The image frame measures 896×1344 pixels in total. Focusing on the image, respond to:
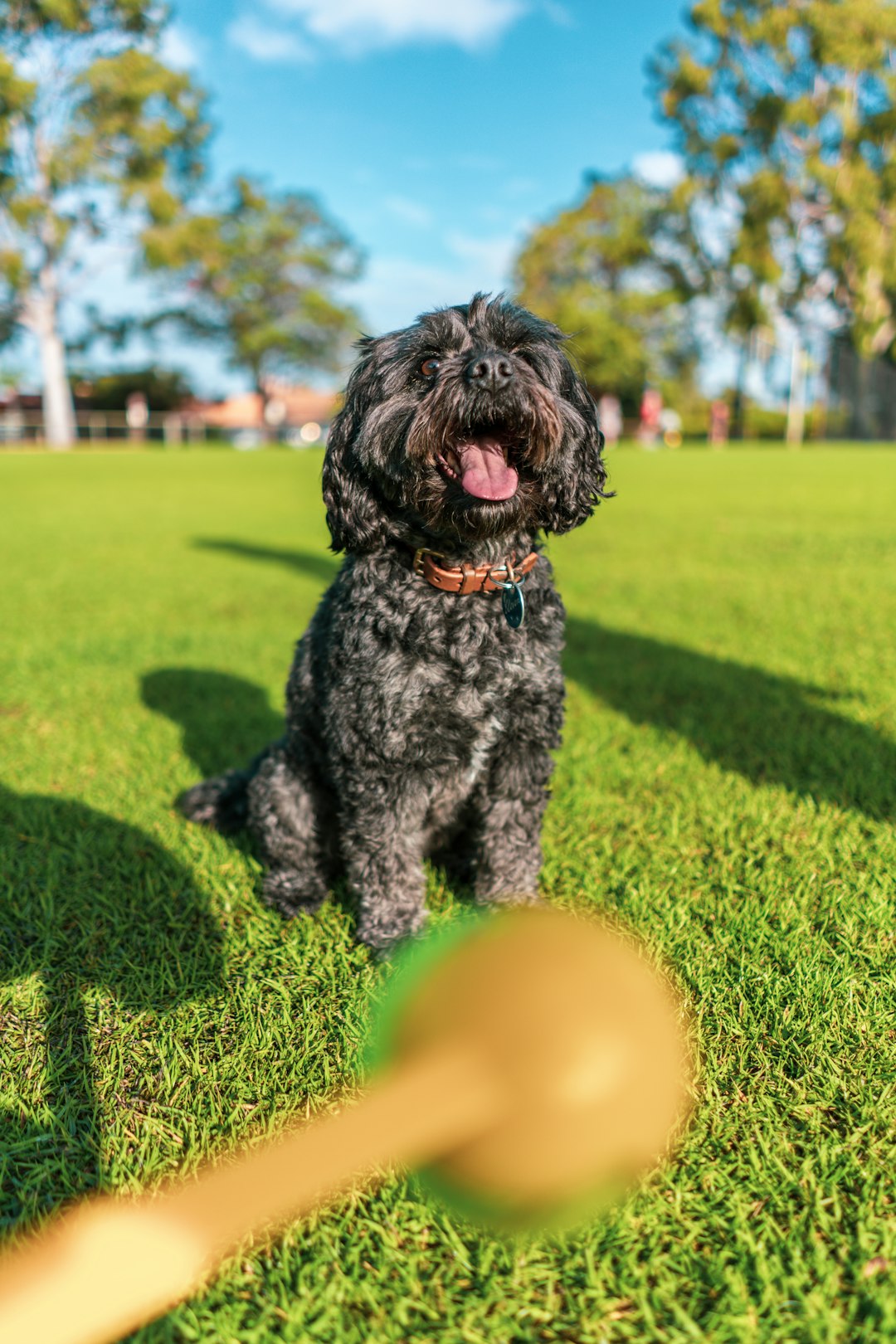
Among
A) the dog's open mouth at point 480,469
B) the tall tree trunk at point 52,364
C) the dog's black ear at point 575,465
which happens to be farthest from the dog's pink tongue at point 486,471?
the tall tree trunk at point 52,364

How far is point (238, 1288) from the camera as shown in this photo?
190 cm

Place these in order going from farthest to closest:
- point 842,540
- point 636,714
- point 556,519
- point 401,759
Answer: point 842,540 → point 636,714 → point 556,519 → point 401,759

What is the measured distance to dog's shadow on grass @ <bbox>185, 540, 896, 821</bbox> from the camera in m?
4.40

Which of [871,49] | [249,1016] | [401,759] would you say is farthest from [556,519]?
[871,49]

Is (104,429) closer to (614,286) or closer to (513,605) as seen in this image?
(614,286)

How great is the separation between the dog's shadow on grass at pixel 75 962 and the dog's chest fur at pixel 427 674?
2.79 feet

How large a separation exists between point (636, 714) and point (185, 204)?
4659 cm

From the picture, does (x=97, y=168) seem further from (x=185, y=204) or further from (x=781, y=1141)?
(x=781, y=1141)

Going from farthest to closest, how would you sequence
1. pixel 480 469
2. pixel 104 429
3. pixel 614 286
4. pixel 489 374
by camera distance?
pixel 614 286, pixel 104 429, pixel 480 469, pixel 489 374

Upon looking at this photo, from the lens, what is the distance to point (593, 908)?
3.35 meters

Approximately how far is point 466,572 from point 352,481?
51 cm

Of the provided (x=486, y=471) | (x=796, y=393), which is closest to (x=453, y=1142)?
(x=486, y=471)

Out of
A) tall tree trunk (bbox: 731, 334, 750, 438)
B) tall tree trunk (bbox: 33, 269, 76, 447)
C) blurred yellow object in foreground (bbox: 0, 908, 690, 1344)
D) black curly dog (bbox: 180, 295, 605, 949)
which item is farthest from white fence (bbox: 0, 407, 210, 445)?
blurred yellow object in foreground (bbox: 0, 908, 690, 1344)

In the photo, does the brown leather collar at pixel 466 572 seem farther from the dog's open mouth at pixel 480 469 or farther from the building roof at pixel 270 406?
the building roof at pixel 270 406
